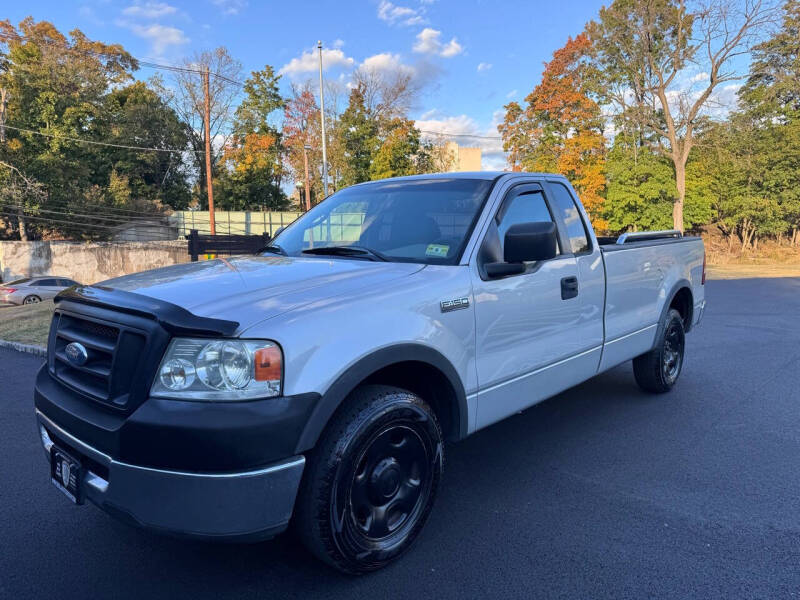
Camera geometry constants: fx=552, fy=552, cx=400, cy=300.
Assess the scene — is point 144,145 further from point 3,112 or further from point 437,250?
point 437,250

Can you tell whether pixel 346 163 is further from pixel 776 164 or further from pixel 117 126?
pixel 776 164

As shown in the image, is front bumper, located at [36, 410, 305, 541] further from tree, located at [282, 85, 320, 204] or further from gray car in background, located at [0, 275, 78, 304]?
tree, located at [282, 85, 320, 204]

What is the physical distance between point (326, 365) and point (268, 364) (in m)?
0.24

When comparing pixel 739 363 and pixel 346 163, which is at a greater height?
pixel 346 163

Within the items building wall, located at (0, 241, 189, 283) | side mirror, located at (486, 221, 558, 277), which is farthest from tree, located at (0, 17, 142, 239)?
side mirror, located at (486, 221, 558, 277)

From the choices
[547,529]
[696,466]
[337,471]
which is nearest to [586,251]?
[696,466]

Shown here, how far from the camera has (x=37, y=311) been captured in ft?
40.7

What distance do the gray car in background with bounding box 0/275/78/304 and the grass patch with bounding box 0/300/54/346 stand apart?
9.78 meters

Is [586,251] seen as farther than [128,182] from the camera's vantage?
No

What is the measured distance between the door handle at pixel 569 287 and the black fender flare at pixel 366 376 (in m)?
1.13

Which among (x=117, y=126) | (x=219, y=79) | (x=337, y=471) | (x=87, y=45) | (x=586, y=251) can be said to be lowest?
(x=337, y=471)

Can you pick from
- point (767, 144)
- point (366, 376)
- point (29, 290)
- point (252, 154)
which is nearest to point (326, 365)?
point (366, 376)

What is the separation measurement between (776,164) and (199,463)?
3557cm

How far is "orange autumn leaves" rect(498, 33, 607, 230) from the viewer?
30.2 m
